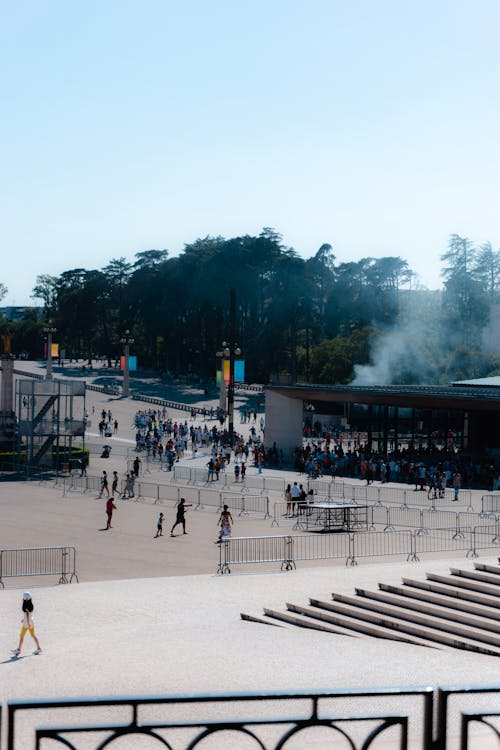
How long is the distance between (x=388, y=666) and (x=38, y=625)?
6965 millimetres

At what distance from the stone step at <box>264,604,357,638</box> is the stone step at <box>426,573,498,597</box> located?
7.89 ft

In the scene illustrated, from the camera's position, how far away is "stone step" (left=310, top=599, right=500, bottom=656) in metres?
16.8

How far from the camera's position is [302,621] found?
1900 centimetres

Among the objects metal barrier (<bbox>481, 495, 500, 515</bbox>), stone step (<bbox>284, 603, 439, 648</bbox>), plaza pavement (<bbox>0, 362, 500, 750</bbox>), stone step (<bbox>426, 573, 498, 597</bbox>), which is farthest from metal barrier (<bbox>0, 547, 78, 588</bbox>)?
metal barrier (<bbox>481, 495, 500, 515</bbox>)

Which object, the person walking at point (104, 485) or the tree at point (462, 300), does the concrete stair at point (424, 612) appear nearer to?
the person walking at point (104, 485)

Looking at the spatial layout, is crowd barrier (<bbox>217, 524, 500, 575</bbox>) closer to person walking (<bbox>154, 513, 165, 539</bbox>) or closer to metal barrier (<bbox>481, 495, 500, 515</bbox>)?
person walking (<bbox>154, 513, 165, 539</bbox>)

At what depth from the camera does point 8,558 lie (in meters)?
25.3

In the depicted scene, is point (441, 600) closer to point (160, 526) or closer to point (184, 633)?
point (184, 633)

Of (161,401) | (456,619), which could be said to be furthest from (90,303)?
(456,619)

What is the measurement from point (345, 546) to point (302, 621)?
8738 millimetres

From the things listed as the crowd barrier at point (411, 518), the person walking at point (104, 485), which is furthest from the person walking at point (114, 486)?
the crowd barrier at point (411, 518)

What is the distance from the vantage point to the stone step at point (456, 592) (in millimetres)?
18328

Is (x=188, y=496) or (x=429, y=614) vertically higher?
(x=429, y=614)

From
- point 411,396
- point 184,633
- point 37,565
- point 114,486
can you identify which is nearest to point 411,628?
point 184,633
